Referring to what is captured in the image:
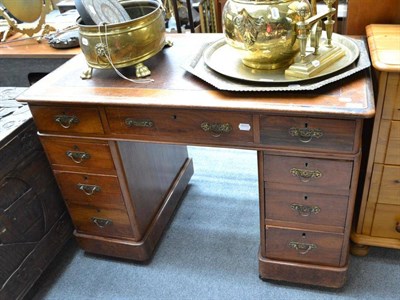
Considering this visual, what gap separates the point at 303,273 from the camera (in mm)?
1358

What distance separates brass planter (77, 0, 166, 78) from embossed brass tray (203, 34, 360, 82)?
0.18 metres

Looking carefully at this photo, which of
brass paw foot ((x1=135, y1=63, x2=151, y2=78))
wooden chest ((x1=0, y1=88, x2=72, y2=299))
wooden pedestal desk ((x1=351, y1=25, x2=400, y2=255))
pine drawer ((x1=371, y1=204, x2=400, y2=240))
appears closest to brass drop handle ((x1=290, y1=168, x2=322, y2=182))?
wooden pedestal desk ((x1=351, y1=25, x2=400, y2=255))

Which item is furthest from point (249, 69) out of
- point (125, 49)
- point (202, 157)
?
point (202, 157)

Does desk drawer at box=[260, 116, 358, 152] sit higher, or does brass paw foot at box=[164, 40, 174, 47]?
brass paw foot at box=[164, 40, 174, 47]

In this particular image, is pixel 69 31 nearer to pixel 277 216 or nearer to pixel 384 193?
pixel 277 216

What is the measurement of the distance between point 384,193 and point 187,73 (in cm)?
72

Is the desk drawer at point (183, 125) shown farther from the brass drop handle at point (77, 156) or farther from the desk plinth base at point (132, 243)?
the desk plinth base at point (132, 243)

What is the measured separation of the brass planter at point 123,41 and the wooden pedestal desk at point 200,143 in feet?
0.22

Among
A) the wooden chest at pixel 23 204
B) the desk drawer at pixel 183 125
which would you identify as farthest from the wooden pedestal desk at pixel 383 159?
the wooden chest at pixel 23 204

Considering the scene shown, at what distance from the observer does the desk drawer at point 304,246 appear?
50.1 inches

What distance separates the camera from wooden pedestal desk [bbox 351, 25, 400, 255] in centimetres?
110

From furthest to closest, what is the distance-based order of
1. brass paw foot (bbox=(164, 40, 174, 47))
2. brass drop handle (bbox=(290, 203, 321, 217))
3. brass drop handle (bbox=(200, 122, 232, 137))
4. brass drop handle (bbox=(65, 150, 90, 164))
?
brass paw foot (bbox=(164, 40, 174, 47)), brass drop handle (bbox=(65, 150, 90, 164)), brass drop handle (bbox=(290, 203, 321, 217)), brass drop handle (bbox=(200, 122, 232, 137))

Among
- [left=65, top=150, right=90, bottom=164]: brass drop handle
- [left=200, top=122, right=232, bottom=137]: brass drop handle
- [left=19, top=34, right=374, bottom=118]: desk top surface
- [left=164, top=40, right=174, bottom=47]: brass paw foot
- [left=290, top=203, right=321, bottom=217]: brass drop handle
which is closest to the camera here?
[left=19, top=34, right=374, bottom=118]: desk top surface

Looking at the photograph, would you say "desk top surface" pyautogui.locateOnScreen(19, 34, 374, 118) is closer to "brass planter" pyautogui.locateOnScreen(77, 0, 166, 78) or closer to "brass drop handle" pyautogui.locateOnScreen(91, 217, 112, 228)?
"brass planter" pyautogui.locateOnScreen(77, 0, 166, 78)
